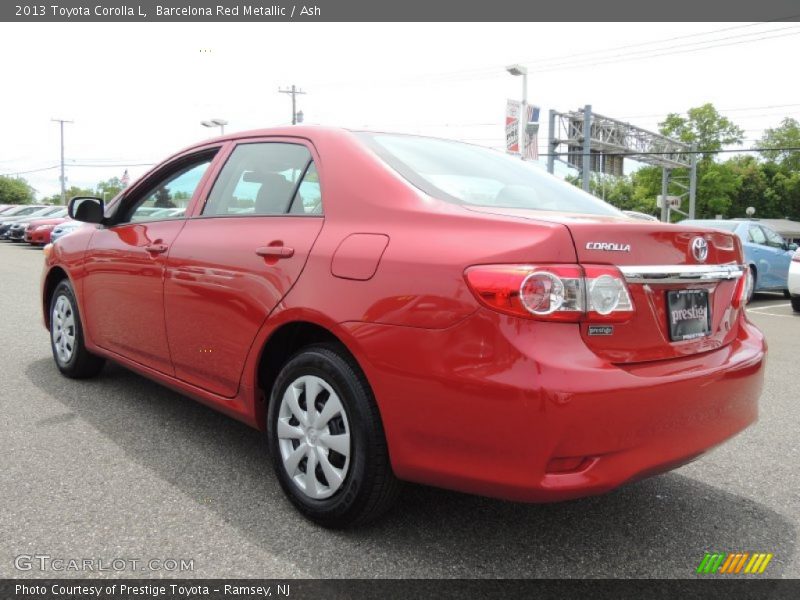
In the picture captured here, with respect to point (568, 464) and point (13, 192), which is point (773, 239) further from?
point (13, 192)

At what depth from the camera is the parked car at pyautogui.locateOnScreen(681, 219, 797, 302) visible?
39.1 ft

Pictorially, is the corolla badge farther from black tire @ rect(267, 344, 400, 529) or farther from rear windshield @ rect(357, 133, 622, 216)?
black tire @ rect(267, 344, 400, 529)

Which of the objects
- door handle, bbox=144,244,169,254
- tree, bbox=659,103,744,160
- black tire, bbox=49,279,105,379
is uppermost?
tree, bbox=659,103,744,160

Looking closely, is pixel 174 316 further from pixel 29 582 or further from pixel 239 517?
pixel 29 582

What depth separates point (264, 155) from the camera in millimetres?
3191

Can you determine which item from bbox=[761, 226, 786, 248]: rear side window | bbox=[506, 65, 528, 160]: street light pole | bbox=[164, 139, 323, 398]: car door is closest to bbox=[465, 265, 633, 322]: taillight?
bbox=[164, 139, 323, 398]: car door

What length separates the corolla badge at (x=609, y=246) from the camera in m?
2.10

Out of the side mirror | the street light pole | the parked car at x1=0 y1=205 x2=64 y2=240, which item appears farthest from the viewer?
the parked car at x1=0 y1=205 x2=64 y2=240

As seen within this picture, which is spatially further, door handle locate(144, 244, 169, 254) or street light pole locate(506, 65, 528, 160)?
street light pole locate(506, 65, 528, 160)

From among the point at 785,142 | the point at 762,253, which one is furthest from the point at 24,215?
the point at 785,142

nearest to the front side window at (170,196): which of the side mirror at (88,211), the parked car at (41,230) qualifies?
the side mirror at (88,211)

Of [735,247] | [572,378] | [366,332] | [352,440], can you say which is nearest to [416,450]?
[352,440]

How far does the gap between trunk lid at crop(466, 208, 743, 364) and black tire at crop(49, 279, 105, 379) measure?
10.7 ft

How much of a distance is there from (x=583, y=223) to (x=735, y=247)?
0.89 m
